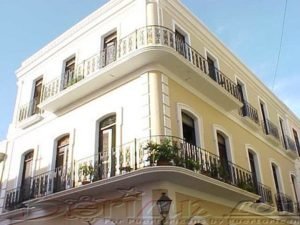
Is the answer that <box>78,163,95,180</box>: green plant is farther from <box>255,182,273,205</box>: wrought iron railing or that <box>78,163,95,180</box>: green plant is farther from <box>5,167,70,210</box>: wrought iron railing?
<box>255,182,273,205</box>: wrought iron railing

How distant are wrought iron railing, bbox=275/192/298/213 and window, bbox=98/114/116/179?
25.4 ft

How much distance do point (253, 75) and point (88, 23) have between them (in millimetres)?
8335

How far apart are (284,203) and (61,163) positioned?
29.9 feet

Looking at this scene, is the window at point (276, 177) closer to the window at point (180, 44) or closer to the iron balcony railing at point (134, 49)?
the iron balcony railing at point (134, 49)

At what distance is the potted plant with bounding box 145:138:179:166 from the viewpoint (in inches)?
330

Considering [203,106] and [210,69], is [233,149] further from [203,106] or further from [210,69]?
[210,69]

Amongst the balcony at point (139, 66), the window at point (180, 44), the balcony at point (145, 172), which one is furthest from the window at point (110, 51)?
the balcony at point (145, 172)

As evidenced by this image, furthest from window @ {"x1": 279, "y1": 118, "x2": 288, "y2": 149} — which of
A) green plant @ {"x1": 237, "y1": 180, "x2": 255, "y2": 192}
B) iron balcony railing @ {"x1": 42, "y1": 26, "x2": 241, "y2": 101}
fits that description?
green plant @ {"x1": 237, "y1": 180, "x2": 255, "y2": 192}

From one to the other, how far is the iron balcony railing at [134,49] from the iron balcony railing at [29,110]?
999mm

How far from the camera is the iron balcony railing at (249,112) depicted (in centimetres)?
1475

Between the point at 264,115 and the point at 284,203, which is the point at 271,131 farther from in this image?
the point at 284,203

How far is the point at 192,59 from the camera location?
1160 centimetres

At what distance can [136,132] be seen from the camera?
9.58 metres

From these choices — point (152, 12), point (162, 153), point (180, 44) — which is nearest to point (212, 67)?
point (180, 44)
